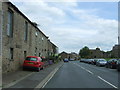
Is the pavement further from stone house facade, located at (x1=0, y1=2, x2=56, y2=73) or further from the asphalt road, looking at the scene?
stone house facade, located at (x1=0, y1=2, x2=56, y2=73)

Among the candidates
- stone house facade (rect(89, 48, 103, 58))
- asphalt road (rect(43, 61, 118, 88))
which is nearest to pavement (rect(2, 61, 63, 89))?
asphalt road (rect(43, 61, 118, 88))

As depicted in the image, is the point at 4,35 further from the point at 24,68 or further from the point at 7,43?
the point at 24,68

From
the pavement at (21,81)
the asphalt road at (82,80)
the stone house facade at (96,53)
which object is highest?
the stone house facade at (96,53)

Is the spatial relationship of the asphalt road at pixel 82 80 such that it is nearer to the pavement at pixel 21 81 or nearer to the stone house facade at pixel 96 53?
the pavement at pixel 21 81

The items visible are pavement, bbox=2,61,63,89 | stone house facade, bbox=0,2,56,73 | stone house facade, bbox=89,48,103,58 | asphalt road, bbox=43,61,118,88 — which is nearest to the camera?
pavement, bbox=2,61,63,89

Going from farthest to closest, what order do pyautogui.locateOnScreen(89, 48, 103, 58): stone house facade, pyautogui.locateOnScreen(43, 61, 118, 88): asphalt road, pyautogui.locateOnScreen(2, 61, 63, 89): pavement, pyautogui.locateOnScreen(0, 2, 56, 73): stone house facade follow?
pyautogui.locateOnScreen(89, 48, 103, 58): stone house facade, pyautogui.locateOnScreen(0, 2, 56, 73): stone house facade, pyautogui.locateOnScreen(43, 61, 118, 88): asphalt road, pyautogui.locateOnScreen(2, 61, 63, 89): pavement

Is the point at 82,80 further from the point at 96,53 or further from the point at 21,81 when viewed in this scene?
the point at 96,53

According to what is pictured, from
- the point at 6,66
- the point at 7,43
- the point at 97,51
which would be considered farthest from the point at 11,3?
the point at 97,51

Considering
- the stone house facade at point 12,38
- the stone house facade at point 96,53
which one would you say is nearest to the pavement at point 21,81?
the stone house facade at point 12,38

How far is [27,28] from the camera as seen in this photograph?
27.0m

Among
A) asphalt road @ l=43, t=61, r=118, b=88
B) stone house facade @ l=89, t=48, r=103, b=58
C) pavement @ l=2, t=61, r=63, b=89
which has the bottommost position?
asphalt road @ l=43, t=61, r=118, b=88

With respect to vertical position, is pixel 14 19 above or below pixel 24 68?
above

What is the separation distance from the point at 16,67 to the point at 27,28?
7.06 meters

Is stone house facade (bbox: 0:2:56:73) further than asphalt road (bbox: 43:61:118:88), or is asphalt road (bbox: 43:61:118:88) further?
stone house facade (bbox: 0:2:56:73)
